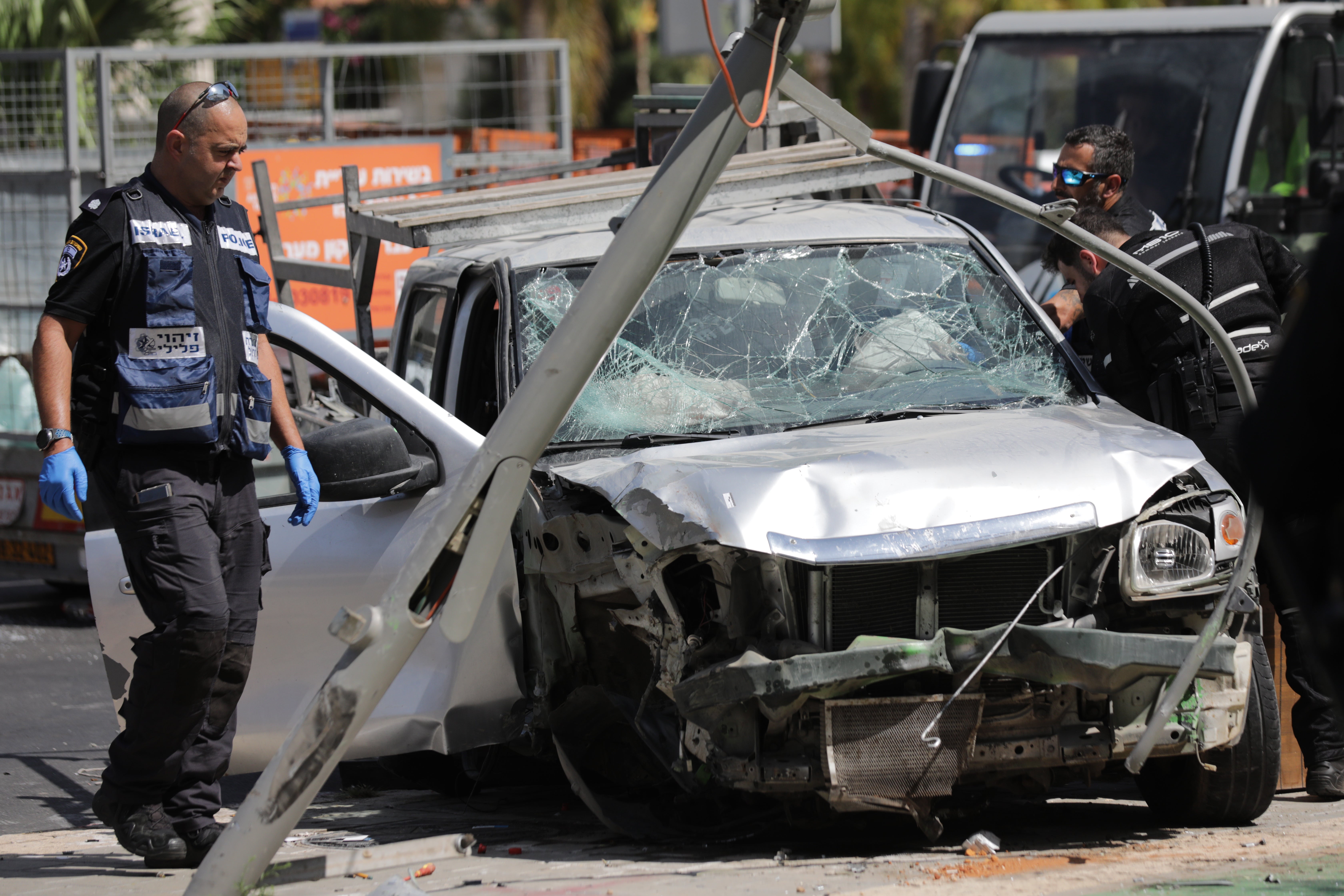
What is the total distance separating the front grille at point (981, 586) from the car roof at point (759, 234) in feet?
5.19

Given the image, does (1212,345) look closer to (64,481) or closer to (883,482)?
(883,482)

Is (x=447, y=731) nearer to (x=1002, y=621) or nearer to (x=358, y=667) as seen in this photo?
(x=358, y=667)

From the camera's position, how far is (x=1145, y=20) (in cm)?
1000

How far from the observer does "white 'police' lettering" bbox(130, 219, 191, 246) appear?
13.1ft

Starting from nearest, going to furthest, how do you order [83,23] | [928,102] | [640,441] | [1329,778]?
[640,441], [1329,778], [928,102], [83,23]

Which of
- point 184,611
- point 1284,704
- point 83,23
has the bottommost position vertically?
point 1284,704

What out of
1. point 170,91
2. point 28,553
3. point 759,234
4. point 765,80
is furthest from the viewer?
point 28,553

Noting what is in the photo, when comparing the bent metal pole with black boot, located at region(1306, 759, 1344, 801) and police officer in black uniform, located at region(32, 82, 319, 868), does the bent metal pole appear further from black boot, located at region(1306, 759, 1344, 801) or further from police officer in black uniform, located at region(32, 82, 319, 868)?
black boot, located at region(1306, 759, 1344, 801)

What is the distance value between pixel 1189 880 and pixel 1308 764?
1.17 m

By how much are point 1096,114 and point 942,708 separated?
7029mm

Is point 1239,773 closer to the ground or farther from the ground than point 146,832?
farther from the ground

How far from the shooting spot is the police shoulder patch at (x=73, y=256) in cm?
397

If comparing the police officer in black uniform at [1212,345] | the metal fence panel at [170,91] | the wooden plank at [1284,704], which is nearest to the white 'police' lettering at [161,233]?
the police officer in black uniform at [1212,345]

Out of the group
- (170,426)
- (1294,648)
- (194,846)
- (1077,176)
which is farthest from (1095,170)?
(194,846)
